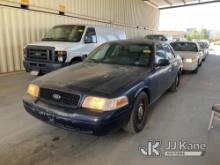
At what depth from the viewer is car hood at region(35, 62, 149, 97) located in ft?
9.96

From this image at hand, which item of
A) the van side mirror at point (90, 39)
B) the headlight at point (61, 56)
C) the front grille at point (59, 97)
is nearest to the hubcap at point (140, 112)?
the front grille at point (59, 97)

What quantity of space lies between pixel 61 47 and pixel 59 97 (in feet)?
13.6

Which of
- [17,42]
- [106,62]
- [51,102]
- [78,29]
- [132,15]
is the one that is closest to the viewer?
[51,102]

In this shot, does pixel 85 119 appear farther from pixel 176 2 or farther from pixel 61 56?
pixel 176 2

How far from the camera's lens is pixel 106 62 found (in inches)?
173

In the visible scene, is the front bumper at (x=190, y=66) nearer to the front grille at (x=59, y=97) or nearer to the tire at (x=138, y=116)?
the tire at (x=138, y=116)

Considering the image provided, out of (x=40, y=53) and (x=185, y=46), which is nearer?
(x=40, y=53)

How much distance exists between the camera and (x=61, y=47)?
6855 mm

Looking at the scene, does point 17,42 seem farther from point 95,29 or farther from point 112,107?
point 112,107

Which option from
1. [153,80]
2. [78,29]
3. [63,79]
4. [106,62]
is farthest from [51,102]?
[78,29]

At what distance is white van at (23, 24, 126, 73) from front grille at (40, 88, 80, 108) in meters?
3.77

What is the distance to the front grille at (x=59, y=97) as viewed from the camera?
2.95 metres

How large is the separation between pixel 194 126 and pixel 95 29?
→ 574cm

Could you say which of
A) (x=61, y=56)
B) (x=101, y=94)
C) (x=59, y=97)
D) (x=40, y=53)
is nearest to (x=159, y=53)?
(x=101, y=94)
